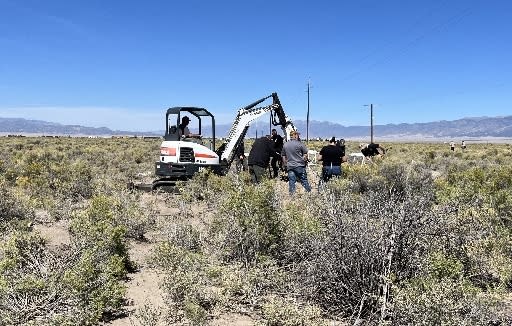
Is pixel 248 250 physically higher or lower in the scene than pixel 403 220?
lower

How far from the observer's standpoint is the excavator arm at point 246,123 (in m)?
14.9

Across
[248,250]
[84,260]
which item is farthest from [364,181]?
[84,260]

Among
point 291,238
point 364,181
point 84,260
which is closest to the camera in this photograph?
point 84,260

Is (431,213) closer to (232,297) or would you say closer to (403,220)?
(403,220)

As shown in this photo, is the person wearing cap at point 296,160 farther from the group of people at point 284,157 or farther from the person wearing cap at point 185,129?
the person wearing cap at point 185,129

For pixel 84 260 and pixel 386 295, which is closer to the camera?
pixel 386 295

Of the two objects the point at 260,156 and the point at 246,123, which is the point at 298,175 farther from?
the point at 246,123

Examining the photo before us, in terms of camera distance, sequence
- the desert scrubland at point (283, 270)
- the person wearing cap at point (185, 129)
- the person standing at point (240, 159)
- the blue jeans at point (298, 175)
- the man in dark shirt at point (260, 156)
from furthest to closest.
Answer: the person standing at point (240, 159), the person wearing cap at point (185, 129), the man in dark shirt at point (260, 156), the blue jeans at point (298, 175), the desert scrubland at point (283, 270)

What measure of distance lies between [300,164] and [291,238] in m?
5.46

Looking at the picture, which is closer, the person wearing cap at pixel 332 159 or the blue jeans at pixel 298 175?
the blue jeans at pixel 298 175

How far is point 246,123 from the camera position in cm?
1498

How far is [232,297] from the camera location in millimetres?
5086

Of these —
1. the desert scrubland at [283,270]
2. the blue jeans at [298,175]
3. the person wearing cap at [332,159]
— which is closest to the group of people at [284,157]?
the blue jeans at [298,175]

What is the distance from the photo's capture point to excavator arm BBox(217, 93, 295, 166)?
14867 mm
